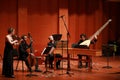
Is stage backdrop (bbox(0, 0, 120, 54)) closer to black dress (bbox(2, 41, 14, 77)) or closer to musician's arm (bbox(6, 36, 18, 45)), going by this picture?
black dress (bbox(2, 41, 14, 77))

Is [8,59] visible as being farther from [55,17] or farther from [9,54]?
[55,17]

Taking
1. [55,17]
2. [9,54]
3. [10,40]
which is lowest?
[9,54]

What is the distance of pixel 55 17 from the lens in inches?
603

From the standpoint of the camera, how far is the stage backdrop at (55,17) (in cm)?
1439

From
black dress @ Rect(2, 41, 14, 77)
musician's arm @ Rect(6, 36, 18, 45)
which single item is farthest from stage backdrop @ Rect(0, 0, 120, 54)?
musician's arm @ Rect(6, 36, 18, 45)

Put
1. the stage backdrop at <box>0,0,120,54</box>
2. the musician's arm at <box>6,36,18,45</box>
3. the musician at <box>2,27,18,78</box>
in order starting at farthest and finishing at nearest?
the stage backdrop at <box>0,0,120,54</box>
the musician at <box>2,27,18,78</box>
the musician's arm at <box>6,36,18,45</box>

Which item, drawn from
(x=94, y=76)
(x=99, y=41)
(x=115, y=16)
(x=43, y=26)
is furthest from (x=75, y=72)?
(x=115, y=16)

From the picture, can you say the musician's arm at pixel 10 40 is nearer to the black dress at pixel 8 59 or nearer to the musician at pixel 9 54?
the musician at pixel 9 54

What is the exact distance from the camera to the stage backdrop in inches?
567

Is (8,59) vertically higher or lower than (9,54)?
lower

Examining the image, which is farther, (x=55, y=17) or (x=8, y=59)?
(x=55, y=17)

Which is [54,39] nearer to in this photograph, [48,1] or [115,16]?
[48,1]

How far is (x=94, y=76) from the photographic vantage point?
9266 millimetres

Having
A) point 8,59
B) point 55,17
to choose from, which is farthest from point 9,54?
point 55,17
